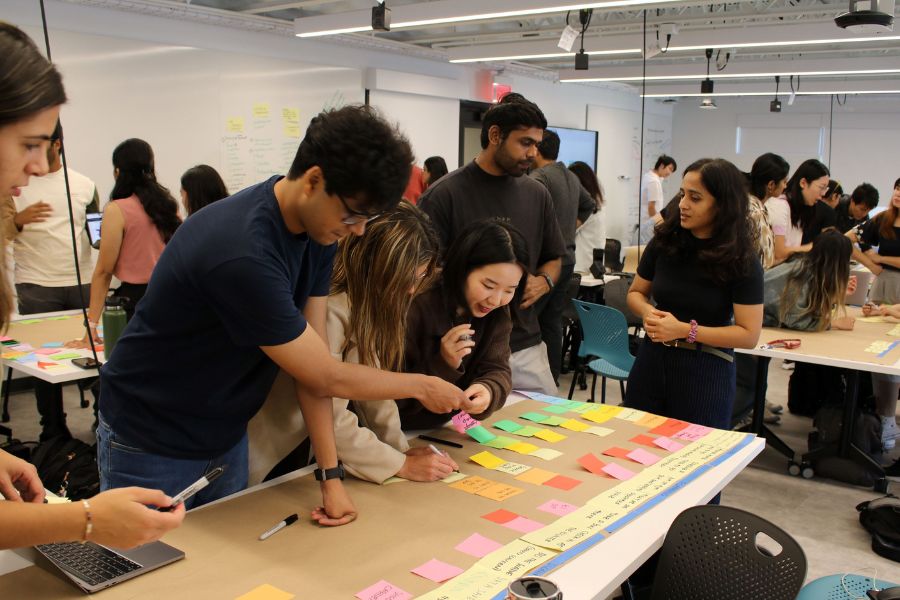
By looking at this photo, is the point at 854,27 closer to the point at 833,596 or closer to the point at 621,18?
the point at 833,596

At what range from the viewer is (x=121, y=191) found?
3.38 meters

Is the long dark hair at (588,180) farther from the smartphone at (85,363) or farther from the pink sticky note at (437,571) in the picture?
the pink sticky note at (437,571)

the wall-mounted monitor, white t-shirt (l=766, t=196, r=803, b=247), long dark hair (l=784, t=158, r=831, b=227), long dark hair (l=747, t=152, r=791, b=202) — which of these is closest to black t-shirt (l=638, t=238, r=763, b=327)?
long dark hair (l=747, t=152, r=791, b=202)

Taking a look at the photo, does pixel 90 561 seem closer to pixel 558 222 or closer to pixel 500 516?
pixel 500 516

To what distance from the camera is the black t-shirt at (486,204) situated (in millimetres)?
2764

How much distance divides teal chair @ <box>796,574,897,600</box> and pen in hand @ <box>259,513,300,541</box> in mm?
1373

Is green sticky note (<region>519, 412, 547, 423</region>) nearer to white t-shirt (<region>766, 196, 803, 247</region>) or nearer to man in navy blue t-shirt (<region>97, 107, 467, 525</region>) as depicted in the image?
man in navy blue t-shirt (<region>97, 107, 467, 525</region>)

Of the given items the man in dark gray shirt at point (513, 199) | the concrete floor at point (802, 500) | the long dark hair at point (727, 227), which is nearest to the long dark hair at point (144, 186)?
the man in dark gray shirt at point (513, 199)

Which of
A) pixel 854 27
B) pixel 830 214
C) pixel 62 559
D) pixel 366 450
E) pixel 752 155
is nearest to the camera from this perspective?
pixel 62 559

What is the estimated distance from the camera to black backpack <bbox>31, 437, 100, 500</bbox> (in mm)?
2703

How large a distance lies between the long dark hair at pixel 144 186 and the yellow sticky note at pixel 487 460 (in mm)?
2078

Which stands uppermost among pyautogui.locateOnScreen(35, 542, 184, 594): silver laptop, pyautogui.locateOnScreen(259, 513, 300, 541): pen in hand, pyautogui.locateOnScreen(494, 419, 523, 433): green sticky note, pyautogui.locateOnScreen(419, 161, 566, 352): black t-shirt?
pyautogui.locateOnScreen(419, 161, 566, 352): black t-shirt

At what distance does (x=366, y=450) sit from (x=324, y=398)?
0.19 m

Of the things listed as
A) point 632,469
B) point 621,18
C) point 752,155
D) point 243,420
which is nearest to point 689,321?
point 632,469
